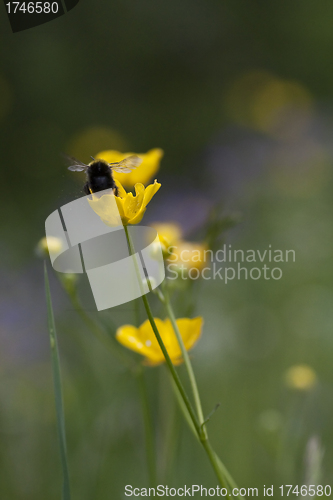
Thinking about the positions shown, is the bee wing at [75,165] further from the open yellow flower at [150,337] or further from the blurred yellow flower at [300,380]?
the blurred yellow flower at [300,380]

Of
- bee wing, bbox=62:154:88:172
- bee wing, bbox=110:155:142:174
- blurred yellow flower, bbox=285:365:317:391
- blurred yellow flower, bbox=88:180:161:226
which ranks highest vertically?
bee wing, bbox=62:154:88:172

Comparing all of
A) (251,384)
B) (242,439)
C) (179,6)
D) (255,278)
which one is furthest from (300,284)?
(179,6)

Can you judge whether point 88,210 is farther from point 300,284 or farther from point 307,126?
point 307,126

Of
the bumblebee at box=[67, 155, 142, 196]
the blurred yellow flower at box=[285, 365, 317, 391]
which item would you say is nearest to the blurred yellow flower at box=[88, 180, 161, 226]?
the bumblebee at box=[67, 155, 142, 196]

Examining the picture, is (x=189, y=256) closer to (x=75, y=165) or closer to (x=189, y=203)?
(x=75, y=165)

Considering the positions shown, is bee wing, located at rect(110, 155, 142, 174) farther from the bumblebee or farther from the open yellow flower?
the open yellow flower

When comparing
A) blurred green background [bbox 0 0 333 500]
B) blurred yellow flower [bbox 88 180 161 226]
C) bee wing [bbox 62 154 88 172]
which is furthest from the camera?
blurred green background [bbox 0 0 333 500]

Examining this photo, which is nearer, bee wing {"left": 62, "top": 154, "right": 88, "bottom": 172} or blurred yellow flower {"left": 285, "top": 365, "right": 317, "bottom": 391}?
bee wing {"left": 62, "top": 154, "right": 88, "bottom": 172}
